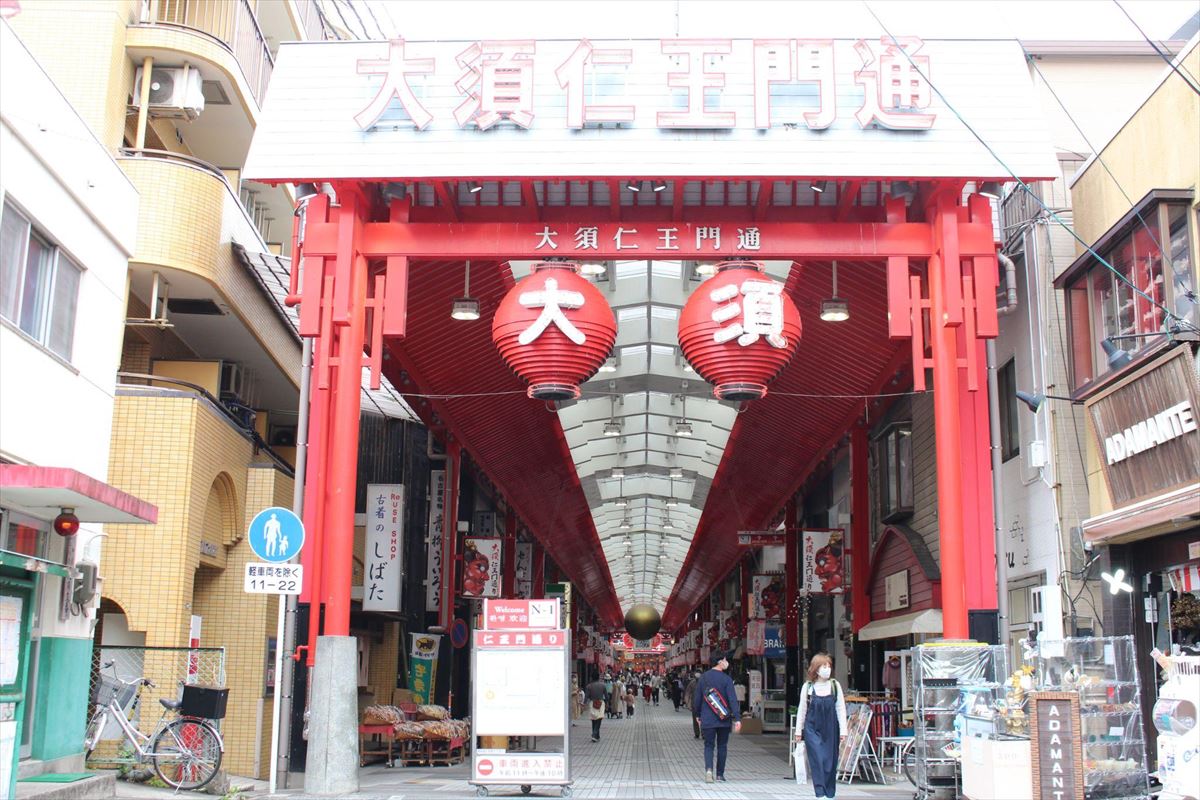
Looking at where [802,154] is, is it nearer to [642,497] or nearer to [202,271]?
[202,271]

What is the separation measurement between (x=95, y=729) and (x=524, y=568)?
19.9 metres

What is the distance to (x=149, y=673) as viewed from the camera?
49.5ft

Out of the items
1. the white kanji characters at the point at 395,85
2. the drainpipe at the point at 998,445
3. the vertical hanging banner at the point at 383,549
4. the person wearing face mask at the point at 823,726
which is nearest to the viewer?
the person wearing face mask at the point at 823,726

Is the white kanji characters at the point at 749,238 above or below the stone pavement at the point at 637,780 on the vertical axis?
above

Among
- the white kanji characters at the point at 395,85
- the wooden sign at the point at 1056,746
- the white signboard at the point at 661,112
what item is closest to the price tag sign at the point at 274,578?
the white signboard at the point at 661,112

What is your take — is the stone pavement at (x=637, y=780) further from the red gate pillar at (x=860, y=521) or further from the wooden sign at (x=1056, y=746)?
the wooden sign at (x=1056, y=746)

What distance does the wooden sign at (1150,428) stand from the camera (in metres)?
11.2

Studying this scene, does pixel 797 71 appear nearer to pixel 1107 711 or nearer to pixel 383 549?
pixel 1107 711

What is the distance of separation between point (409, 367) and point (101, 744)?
672cm

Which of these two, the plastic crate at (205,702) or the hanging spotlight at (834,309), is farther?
the hanging spotlight at (834,309)

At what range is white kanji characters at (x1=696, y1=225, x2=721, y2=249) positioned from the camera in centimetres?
1393

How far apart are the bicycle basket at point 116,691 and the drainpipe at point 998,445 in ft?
33.5

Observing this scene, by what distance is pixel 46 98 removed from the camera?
11.7 metres

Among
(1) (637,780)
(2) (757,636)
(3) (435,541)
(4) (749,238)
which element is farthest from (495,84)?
(2) (757,636)
